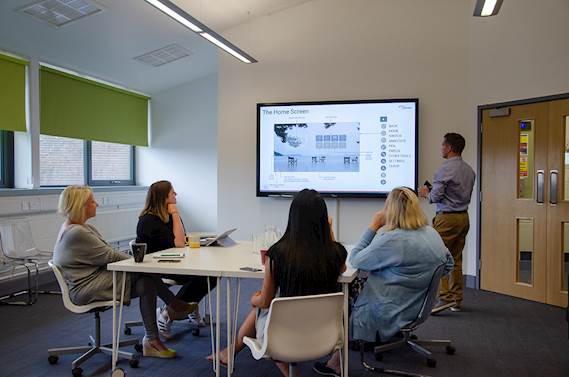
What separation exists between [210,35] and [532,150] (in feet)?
10.8

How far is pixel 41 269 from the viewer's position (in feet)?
17.2

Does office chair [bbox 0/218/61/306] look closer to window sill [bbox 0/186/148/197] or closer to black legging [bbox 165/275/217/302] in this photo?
window sill [bbox 0/186/148/197]

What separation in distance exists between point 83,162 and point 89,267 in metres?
3.94

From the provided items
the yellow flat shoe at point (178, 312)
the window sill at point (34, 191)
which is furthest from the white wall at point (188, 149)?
the yellow flat shoe at point (178, 312)

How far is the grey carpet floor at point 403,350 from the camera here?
3.03 meters

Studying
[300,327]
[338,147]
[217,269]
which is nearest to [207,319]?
[217,269]

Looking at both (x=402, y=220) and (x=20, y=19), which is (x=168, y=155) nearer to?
(x=20, y=19)

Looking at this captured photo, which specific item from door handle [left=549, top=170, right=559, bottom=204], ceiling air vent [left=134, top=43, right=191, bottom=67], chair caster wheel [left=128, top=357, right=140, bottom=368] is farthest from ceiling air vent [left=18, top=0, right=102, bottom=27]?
door handle [left=549, top=170, right=559, bottom=204]

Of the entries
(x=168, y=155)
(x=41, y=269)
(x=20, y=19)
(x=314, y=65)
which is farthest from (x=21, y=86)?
(x=314, y=65)

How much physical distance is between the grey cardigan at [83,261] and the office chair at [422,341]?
1.64 m

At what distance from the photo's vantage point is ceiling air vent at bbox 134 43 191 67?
6016mm

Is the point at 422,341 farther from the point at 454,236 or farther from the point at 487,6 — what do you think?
the point at 487,6

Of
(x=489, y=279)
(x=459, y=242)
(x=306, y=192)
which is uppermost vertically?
(x=306, y=192)

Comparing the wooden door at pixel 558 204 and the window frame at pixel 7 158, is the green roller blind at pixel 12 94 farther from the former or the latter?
the wooden door at pixel 558 204
